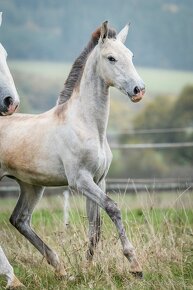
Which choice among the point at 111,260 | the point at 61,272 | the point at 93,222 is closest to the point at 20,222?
the point at 93,222

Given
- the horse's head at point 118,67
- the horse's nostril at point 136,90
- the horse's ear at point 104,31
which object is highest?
the horse's ear at point 104,31

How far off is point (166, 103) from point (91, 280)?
36.7 m

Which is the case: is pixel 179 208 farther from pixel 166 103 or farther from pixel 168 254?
pixel 166 103

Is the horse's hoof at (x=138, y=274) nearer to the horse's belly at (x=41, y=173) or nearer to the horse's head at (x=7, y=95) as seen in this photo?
the horse's belly at (x=41, y=173)

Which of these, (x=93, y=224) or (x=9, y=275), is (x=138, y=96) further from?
(x=9, y=275)

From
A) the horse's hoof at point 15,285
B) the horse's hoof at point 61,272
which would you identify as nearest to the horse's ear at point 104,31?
the horse's hoof at point 61,272

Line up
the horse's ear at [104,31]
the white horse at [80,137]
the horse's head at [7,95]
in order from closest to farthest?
the horse's head at [7,95] → the white horse at [80,137] → the horse's ear at [104,31]

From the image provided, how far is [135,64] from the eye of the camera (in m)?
62.0

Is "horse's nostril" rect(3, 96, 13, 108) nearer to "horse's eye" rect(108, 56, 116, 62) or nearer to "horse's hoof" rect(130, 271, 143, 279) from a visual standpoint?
"horse's eye" rect(108, 56, 116, 62)

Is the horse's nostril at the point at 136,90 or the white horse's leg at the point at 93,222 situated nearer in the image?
Result: the horse's nostril at the point at 136,90

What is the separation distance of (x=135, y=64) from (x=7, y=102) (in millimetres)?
54245

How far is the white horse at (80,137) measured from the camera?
346 inches

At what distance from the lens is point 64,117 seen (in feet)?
30.2

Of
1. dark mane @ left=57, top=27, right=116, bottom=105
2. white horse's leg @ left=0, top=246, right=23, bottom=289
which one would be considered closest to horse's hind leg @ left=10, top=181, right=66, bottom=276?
dark mane @ left=57, top=27, right=116, bottom=105
